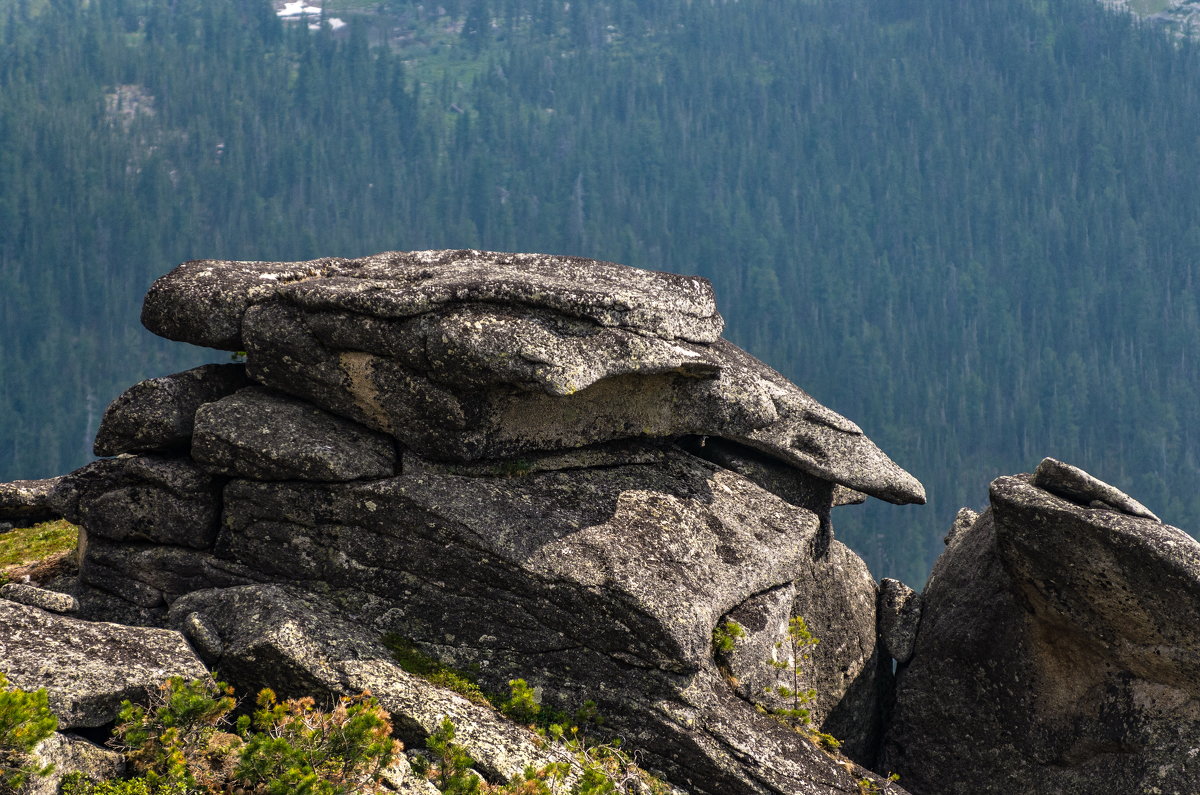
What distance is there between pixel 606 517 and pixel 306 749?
9357 mm

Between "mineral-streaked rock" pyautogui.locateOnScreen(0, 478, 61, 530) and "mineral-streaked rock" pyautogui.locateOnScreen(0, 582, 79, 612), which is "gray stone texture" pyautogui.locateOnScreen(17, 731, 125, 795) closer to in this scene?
"mineral-streaked rock" pyautogui.locateOnScreen(0, 582, 79, 612)

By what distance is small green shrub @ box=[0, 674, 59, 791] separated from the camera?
15.9 metres

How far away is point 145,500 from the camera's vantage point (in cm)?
2652

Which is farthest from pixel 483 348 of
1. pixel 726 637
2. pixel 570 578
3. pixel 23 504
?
pixel 23 504

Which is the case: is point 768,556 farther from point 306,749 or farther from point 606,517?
point 306,749

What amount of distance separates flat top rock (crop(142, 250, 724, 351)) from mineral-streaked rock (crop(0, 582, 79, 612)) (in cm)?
699

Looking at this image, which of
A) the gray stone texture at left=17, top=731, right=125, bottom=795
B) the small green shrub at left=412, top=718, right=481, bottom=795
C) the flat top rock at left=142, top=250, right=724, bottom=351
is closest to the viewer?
the gray stone texture at left=17, top=731, right=125, bottom=795

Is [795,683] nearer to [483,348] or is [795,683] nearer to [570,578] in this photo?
[570,578]

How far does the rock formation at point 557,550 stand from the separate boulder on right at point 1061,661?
7cm

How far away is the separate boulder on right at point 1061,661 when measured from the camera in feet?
83.7

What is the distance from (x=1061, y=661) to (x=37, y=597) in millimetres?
24419

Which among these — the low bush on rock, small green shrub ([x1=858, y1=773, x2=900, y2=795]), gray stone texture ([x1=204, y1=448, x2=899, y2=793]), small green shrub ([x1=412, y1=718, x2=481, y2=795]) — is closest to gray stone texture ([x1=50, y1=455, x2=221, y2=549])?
gray stone texture ([x1=204, y1=448, x2=899, y2=793])

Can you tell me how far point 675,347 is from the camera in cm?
2648

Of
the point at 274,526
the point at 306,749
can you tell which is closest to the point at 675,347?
the point at 274,526
